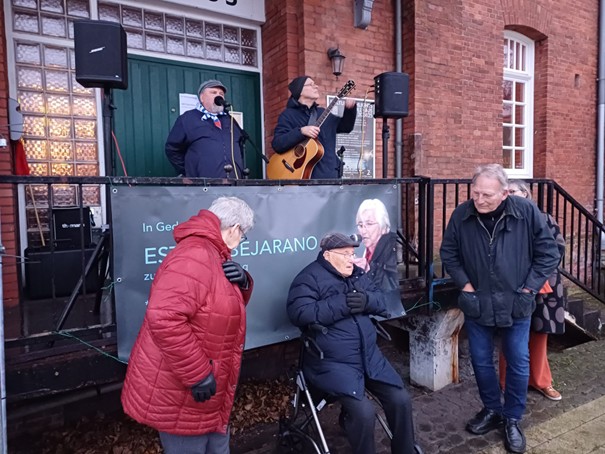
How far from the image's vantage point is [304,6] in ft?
17.4

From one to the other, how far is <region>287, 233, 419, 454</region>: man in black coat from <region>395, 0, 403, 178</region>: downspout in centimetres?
353

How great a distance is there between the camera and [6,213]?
12.6 feet

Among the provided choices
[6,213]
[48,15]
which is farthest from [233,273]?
[48,15]

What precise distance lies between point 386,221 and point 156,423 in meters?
2.20

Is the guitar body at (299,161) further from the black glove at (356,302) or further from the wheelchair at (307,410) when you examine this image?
the wheelchair at (307,410)

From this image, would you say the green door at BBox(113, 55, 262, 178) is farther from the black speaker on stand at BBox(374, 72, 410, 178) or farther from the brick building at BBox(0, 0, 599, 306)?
the black speaker on stand at BBox(374, 72, 410, 178)

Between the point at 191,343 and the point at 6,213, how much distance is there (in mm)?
2809

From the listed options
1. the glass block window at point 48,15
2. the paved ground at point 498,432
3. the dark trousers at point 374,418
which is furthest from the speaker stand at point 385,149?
the glass block window at point 48,15

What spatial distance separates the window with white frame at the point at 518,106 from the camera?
7660 mm

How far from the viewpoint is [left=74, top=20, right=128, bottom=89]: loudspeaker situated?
9.66 ft

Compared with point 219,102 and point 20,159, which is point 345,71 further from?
point 20,159

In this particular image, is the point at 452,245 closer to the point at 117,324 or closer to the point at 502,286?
the point at 502,286

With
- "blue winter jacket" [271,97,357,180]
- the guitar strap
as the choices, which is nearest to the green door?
"blue winter jacket" [271,97,357,180]

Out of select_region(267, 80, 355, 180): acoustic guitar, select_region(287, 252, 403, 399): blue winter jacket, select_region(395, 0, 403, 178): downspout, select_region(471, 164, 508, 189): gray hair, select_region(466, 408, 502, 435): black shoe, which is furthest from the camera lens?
select_region(395, 0, 403, 178): downspout
